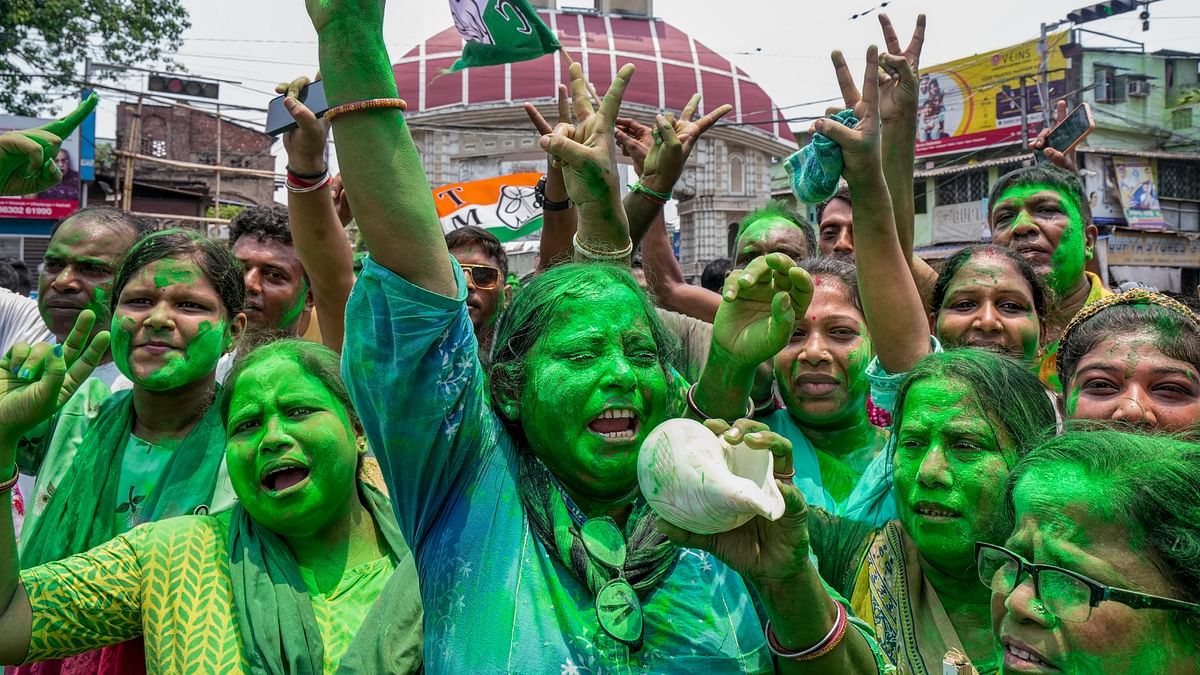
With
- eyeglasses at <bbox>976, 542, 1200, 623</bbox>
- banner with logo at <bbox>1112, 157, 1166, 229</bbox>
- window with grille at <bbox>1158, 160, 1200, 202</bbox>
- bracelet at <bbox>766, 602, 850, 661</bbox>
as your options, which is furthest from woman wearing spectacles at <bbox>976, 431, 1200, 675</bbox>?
window with grille at <bbox>1158, 160, 1200, 202</bbox>

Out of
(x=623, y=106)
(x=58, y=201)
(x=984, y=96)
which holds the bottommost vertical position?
(x=58, y=201)

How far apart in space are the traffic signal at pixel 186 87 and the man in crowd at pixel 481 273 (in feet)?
65.5

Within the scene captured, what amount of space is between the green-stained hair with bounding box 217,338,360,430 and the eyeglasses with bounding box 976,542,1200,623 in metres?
1.62

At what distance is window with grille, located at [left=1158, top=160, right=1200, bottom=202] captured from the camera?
2584 cm

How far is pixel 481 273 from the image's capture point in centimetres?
423

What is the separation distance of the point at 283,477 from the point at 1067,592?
5.69ft

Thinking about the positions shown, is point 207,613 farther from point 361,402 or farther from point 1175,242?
point 1175,242

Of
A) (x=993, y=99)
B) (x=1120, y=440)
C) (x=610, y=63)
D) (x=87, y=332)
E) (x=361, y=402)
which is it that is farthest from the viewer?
(x=610, y=63)

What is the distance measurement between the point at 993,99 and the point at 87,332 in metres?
27.9

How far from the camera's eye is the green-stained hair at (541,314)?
Result: 2.12 meters

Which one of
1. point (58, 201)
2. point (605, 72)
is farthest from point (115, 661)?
point (605, 72)

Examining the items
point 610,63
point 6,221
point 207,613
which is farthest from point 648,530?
point 610,63

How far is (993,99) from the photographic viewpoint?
2702 cm

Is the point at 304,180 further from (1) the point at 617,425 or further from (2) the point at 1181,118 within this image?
(2) the point at 1181,118
